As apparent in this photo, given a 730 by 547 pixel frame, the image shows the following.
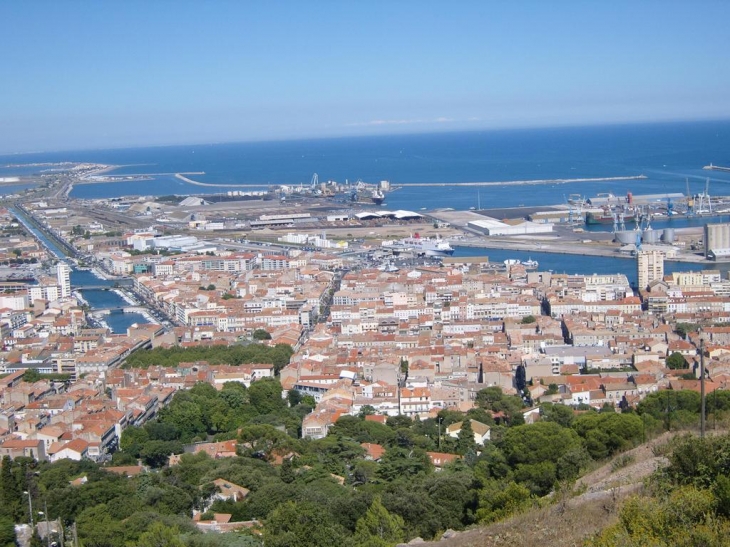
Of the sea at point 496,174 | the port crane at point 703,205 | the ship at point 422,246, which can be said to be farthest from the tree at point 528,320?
the port crane at point 703,205

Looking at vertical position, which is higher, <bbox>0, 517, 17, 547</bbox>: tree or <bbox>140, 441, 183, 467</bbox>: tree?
<bbox>0, 517, 17, 547</bbox>: tree

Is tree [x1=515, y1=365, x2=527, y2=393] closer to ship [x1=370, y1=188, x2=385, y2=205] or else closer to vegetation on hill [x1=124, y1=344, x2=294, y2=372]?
vegetation on hill [x1=124, y1=344, x2=294, y2=372]

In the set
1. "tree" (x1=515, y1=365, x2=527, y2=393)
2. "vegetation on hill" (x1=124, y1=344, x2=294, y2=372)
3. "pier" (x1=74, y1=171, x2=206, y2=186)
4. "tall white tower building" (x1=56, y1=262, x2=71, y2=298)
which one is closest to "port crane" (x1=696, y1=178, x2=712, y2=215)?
"tree" (x1=515, y1=365, x2=527, y2=393)

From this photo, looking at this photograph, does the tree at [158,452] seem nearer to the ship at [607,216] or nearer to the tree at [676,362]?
the tree at [676,362]

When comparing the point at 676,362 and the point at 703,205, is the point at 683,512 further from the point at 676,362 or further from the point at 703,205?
the point at 703,205

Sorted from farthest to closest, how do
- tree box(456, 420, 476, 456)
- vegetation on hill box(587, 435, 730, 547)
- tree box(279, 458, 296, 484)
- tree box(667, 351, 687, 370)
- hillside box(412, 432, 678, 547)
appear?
1. tree box(667, 351, 687, 370)
2. tree box(456, 420, 476, 456)
3. tree box(279, 458, 296, 484)
4. hillside box(412, 432, 678, 547)
5. vegetation on hill box(587, 435, 730, 547)

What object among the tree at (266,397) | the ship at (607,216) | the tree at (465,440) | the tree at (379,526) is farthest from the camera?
the ship at (607,216)

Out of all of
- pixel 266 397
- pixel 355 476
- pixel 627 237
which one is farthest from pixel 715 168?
pixel 355 476
